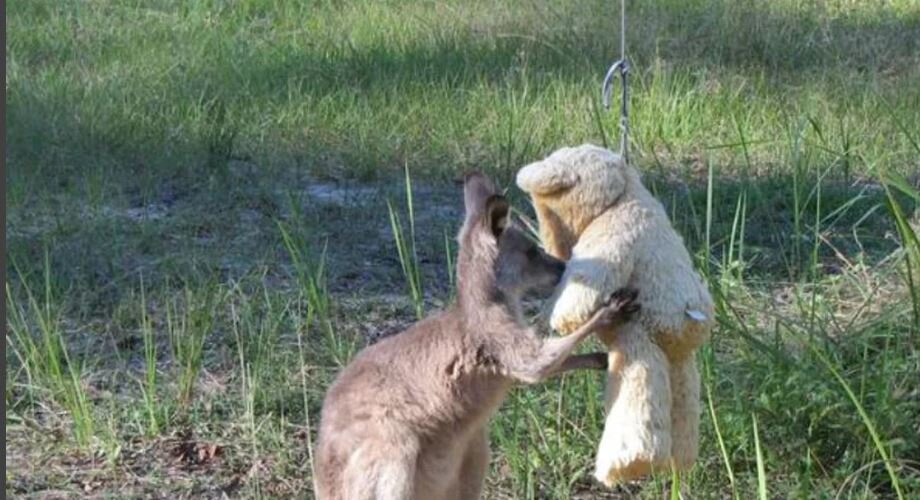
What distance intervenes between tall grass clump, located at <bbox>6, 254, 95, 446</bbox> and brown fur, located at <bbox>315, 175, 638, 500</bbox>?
1359 mm

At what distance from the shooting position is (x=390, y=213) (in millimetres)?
4723

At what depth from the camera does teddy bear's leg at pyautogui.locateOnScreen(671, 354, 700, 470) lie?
3.05 meters

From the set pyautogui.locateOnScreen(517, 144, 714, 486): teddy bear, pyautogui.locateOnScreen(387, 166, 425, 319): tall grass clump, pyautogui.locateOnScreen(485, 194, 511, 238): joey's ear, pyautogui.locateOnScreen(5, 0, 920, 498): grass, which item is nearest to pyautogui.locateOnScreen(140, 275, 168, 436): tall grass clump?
pyautogui.locateOnScreen(5, 0, 920, 498): grass

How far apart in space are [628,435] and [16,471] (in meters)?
2.21

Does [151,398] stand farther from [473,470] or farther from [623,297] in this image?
[623,297]

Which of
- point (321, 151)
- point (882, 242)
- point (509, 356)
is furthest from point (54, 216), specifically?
point (509, 356)

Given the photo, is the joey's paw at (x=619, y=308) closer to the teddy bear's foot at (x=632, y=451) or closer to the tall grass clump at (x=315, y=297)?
the teddy bear's foot at (x=632, y=451)

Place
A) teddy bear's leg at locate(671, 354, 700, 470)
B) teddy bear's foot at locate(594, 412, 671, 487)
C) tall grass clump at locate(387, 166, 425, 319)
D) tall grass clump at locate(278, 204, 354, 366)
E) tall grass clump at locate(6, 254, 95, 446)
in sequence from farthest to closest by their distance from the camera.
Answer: tall grass clump at locate(278, 204, 354, 366) → tall grass clump at locate(6, 254, 95, 446) → tall grass clump at locate(387, 166, 425, 319) → teddy bear's leg at locate(671, 354, 700, 470) → teddy bear's foot at locate(594, 412, 671, 487)

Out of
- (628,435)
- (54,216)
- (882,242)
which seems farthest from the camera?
(54,216)

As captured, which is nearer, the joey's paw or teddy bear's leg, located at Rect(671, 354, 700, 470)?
the joey's paw

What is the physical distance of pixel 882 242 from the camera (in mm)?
6145

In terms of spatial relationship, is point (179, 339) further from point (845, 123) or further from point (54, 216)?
point (845, 123)

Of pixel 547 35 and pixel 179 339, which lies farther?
pixel 547 35

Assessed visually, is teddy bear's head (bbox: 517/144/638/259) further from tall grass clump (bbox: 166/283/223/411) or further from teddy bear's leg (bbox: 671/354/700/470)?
tall grass clump (bbox: 166/283/223/411)
